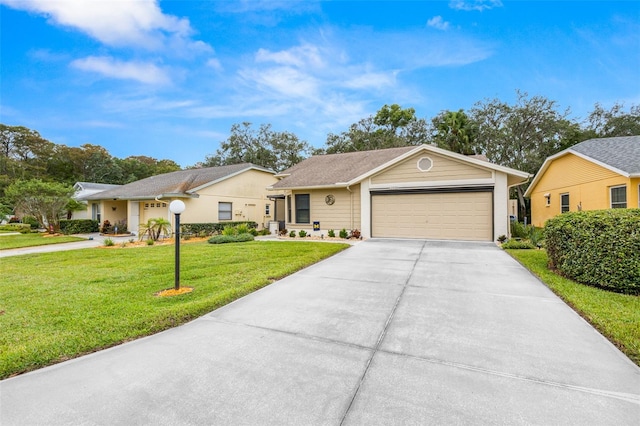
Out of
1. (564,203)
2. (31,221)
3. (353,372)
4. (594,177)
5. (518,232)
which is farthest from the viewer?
(31,221)

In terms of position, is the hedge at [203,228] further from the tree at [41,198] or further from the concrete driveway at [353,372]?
the concrete driveway at [353,372]

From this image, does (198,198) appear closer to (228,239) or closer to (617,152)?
(228,239)

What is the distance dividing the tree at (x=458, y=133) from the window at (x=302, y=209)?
16.3 m

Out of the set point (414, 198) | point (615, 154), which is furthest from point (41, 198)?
point (615, 154)

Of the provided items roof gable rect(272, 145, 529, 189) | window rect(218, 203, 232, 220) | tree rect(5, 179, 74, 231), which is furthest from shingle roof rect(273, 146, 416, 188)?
tree rect(5, 179, 74, 231)

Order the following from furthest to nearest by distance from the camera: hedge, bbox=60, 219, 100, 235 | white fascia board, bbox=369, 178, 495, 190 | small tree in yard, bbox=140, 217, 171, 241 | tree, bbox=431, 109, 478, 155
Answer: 1. tree, bbox=431, 109, 478, 155
2. hedge, bbox=60, 219, 100, 235
3. small tree in yard, bbox=140, 217, 171, 241
4. white fascia board, bbox=369, 178, 495, 190

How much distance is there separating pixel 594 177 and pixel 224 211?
1857 centimetres

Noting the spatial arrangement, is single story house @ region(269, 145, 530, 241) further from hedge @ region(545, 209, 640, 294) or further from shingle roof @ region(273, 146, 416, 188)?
hedge @ region(545, 209, 640, 294)

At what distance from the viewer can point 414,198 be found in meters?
11.8

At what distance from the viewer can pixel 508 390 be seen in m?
2.20

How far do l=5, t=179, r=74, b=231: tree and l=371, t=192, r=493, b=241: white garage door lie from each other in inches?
738

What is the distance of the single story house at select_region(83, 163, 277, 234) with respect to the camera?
15.8 meters

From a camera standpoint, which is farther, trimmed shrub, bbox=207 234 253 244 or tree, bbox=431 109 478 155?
tree, bbox=431 109 478 155

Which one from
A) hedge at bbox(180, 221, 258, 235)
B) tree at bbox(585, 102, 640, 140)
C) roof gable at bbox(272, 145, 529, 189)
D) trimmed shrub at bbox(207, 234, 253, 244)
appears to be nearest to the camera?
roof gable at bbox(272, 145, 529, 189)
